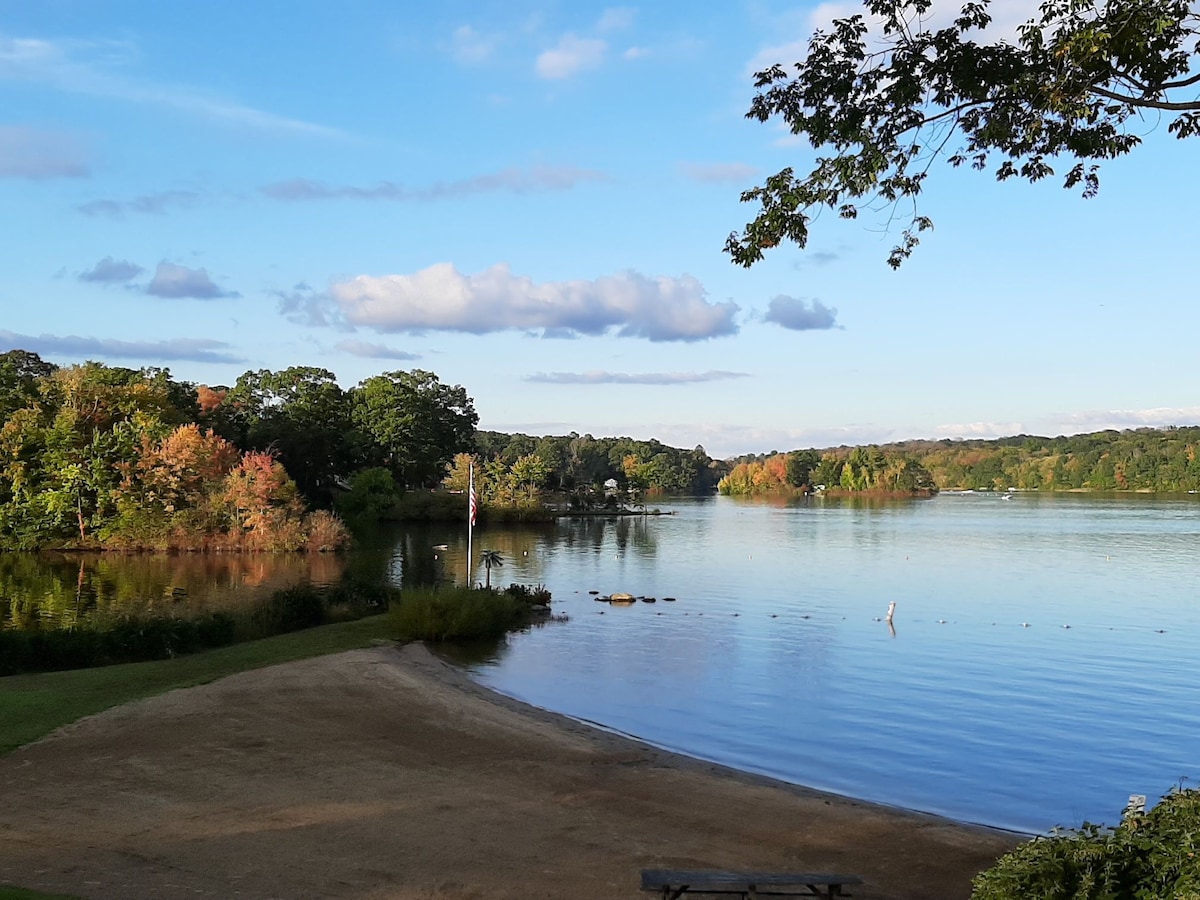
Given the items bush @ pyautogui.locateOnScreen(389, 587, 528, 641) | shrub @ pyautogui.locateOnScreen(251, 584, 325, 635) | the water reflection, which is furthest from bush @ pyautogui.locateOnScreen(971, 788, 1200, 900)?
shrub @ pyautogui.locateOnScreen(251, 584, 325, 635)

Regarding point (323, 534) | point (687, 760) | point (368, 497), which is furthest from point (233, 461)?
point (687, 760)

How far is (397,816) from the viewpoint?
11125 millimetres

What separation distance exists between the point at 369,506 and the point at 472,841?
7469 cm

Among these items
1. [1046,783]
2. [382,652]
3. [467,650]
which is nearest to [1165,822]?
[1046,783]

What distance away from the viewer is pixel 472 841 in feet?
34.0

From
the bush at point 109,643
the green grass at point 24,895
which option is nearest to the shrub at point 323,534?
the bush at point 109,643

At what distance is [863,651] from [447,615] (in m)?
11.9

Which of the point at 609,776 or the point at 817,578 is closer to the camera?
the point at 609,776

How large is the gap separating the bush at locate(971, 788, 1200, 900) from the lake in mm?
8464

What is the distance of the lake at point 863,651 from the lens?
1717cm

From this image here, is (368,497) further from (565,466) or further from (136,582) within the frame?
(565,466)

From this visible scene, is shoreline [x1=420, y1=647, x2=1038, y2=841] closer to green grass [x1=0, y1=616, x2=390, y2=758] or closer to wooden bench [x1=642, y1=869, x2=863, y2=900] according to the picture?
green grass [x1=0, y1=616, x2=390, y2=758]

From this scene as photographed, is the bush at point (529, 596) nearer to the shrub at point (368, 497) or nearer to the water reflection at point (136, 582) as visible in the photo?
the water reflection at point (136, 582)

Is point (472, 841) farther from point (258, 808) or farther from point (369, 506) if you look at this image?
point (369, 506)
